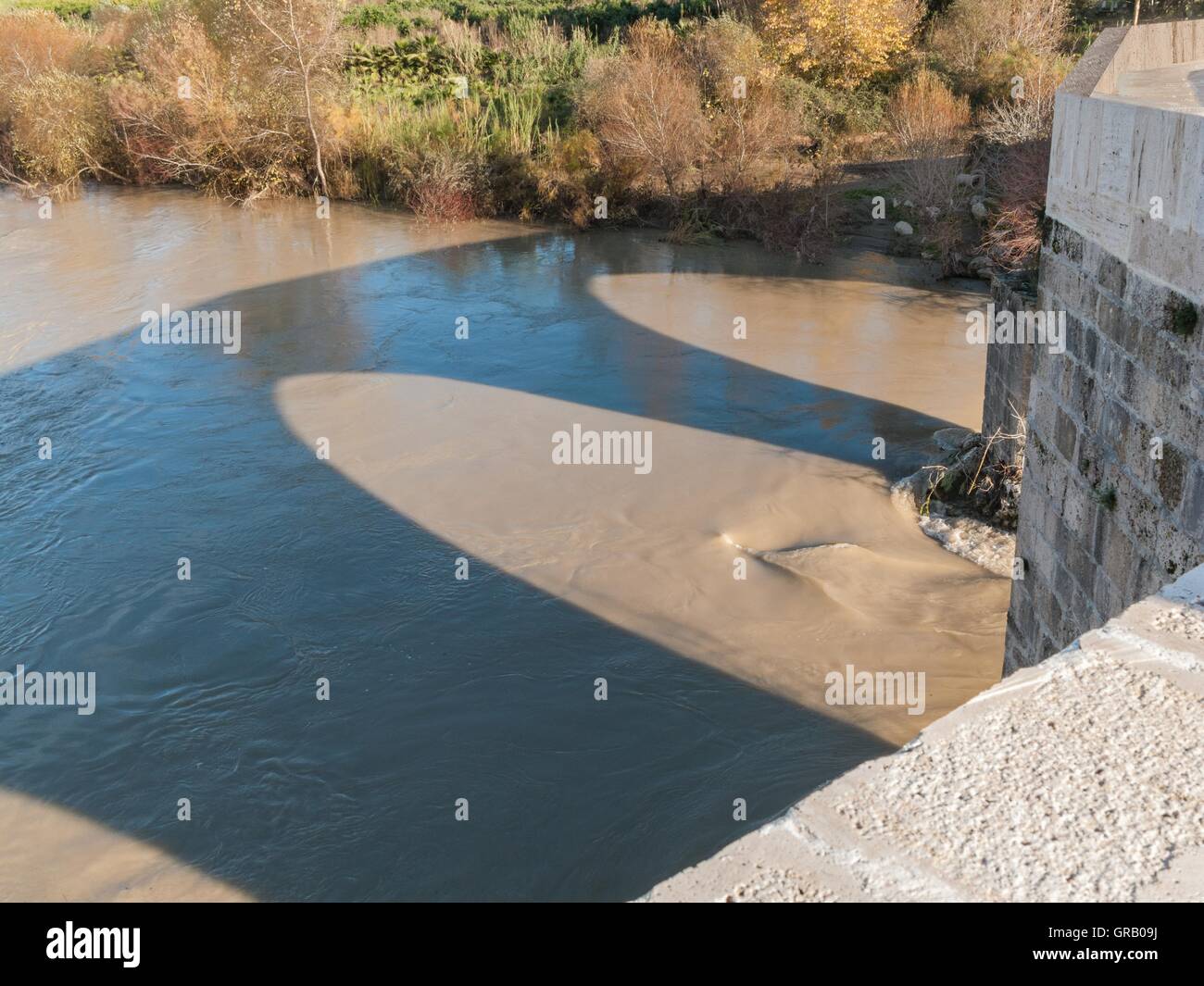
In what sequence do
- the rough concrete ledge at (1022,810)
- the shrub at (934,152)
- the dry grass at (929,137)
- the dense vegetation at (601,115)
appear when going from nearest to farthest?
the rough concrete ledge at (1022,810), the shrub at (934,152), the dry grass at (929,137), the dense vegetation at (601,115)

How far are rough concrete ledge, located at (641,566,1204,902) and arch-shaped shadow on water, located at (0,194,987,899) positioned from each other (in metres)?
3.03

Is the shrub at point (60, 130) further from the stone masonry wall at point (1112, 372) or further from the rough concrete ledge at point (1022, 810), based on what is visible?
the rough concrete ledge at point (1022, 810)

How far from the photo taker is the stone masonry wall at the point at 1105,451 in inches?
151

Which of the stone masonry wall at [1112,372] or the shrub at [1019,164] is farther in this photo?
the shrub at [1019,164]

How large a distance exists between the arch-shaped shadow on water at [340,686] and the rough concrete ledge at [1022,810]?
303 cm

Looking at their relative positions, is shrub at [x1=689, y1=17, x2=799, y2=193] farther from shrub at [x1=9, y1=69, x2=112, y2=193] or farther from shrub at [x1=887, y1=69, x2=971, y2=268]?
shrub at [x1=9, y1=69, x2=112, y2=193]

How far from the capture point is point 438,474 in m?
9.54

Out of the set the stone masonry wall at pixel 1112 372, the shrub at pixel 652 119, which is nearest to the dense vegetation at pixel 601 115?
the shrub at pixel 652 119

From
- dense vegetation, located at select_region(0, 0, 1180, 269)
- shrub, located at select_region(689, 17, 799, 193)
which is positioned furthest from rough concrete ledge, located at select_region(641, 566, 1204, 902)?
shrub, located at select_region(689, 17, 799, 193)

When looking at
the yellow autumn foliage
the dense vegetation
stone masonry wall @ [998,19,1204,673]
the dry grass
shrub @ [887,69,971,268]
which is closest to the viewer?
stone masonry wall @ [998,19,1204,673]

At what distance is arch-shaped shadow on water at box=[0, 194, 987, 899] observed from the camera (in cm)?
550

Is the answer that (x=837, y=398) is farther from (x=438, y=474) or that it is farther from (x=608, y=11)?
(x=608, y=11)

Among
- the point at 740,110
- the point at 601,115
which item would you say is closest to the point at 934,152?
the point at 740,110
